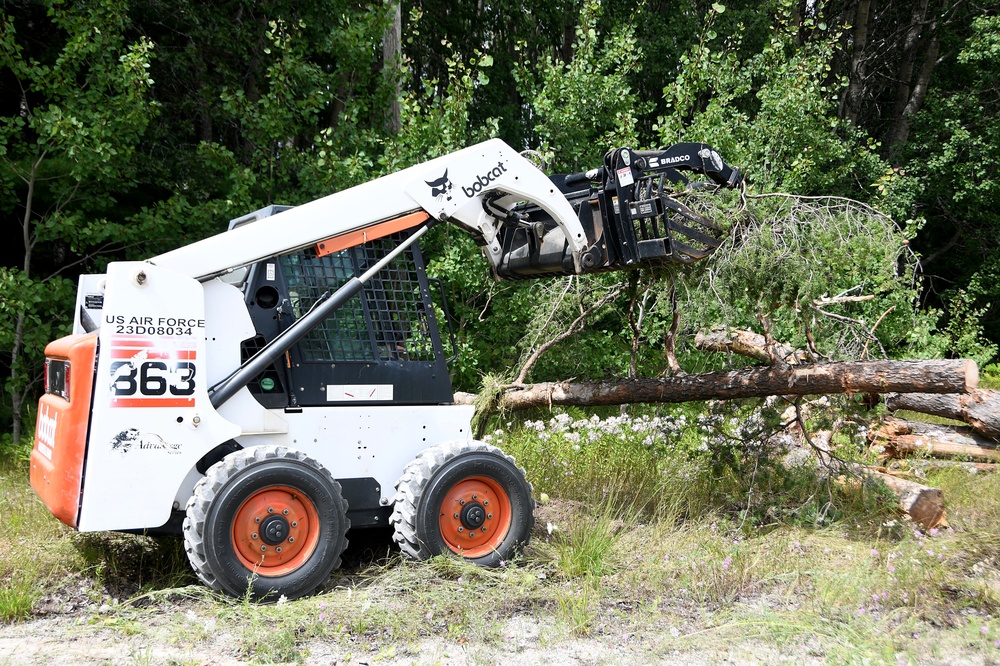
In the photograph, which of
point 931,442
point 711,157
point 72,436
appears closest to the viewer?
point 72,436

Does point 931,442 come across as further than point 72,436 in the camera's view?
Yes

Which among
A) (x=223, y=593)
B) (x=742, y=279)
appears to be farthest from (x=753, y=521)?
(x=223, y=593)

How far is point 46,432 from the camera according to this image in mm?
5125

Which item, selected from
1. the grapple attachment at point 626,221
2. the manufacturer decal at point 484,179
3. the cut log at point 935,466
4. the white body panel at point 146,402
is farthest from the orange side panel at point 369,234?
the cut log at point 935,466

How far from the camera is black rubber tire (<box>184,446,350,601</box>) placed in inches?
179

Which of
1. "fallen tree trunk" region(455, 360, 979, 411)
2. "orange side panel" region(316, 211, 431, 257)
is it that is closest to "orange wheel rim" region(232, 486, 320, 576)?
"orange side panel" region(316, 211, 431, 257)

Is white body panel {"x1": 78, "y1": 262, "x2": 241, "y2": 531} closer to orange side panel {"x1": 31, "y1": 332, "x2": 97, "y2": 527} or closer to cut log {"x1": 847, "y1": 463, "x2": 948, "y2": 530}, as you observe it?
orange side panel {"x1": 31, "y1": 332, "x2": 97, "y2": 527}

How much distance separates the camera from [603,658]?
406 cm

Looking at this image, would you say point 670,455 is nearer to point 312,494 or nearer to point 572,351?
point 572,351

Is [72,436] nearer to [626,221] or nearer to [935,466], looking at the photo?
[626,221]

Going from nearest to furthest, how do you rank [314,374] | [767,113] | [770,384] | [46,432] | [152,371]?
1. [152,371]
2. [46,432]
3. [314,374]
4. [770,384]
5. [767,113]

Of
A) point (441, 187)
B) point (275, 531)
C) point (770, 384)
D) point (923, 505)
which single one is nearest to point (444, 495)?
point (275, 531)

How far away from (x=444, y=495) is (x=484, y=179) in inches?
83.9

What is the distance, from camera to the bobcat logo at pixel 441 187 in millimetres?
5547
